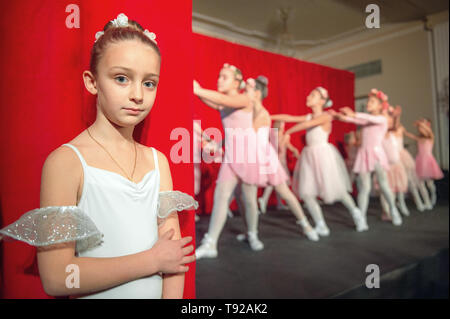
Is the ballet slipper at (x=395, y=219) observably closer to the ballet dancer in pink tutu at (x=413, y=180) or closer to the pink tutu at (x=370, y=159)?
Answer: the pink tutu at (x=370, y=159)

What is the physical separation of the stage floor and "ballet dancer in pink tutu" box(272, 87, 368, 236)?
0.21m

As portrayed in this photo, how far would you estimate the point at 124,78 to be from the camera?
1.18ft

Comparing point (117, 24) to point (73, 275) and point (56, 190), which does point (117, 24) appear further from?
point (73, 275)

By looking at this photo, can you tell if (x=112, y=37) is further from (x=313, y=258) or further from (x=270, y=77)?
(x=270, y=77)

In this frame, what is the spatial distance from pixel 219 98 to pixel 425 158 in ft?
10.6

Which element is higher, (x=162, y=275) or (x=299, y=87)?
(x=299, y=87)

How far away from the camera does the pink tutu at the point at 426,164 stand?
3227 mm

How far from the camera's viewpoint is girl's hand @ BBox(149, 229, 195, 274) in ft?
1.30

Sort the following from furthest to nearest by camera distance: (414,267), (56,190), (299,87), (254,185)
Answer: (299,87) → (254,185) → (414,267) → (56,190)

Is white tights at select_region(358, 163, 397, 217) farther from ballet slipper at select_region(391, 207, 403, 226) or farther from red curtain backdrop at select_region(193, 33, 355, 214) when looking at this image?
red curtain backdrop at select_region(193, 33, 355, 214)

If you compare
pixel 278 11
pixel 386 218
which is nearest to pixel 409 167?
pixel 386 218
